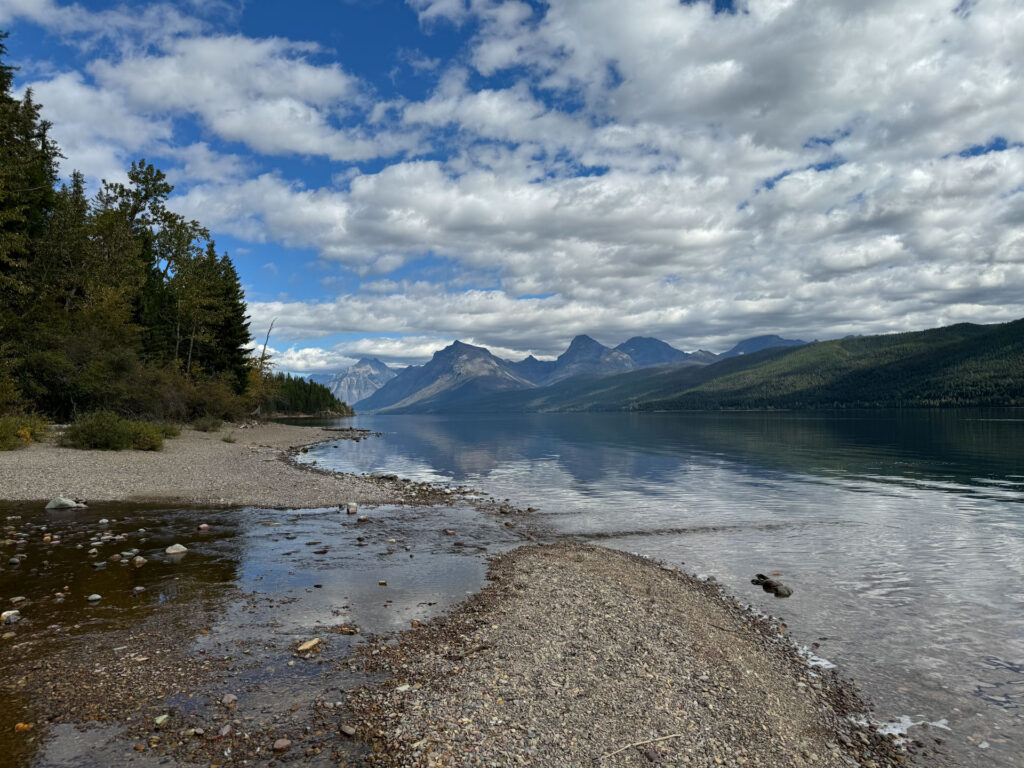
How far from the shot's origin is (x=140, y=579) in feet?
52.1

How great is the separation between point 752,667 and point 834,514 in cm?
2352

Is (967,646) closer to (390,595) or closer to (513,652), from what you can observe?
(513,652)

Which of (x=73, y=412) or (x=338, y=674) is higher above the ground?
(x=73, y=412)

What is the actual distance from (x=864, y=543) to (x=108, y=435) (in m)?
48.9

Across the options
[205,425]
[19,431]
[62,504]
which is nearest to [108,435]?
[19,431]

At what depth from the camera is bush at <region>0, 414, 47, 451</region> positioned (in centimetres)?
3650

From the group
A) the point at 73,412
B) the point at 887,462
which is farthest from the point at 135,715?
the point at 887,462

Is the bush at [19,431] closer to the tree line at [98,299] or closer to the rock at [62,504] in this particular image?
the tree line at [98,299]

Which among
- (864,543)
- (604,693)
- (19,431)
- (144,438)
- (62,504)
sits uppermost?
(19,431)

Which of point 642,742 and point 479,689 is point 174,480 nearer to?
point 479,689

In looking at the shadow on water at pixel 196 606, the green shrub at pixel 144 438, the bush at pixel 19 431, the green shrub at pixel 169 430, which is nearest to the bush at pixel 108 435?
the green shrub at pixel 144 438

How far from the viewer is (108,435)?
41.8 m

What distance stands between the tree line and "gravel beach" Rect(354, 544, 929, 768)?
42788 millimetres

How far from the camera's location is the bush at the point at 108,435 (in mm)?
41000
